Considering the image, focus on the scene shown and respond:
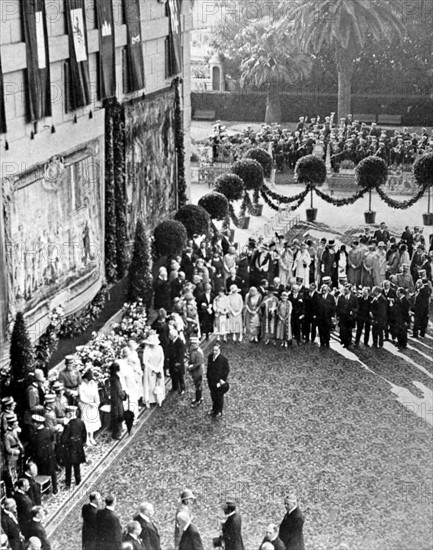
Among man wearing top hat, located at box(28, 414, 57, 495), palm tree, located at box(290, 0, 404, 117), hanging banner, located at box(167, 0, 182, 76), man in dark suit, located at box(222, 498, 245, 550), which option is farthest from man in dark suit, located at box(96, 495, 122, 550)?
palm tree, located at box(290, 0, 404, 117)

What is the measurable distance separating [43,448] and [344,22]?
29667 millimetres

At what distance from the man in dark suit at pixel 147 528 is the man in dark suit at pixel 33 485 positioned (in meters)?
1.82

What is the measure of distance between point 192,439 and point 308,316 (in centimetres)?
510

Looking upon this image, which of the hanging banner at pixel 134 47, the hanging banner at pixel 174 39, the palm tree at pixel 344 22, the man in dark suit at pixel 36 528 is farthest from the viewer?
the palm tree at pixel 344 22

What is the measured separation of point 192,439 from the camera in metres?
18.6

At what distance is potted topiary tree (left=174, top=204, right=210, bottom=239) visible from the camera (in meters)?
28.1

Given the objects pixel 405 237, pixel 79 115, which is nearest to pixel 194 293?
pixel 79 115

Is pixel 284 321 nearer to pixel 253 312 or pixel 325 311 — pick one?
pixel 253 312

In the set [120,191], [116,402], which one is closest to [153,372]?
[116,402]

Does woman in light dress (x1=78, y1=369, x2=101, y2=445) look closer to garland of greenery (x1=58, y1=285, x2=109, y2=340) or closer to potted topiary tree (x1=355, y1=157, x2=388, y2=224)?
garland of greenery (x1=58, y1=285, x2=109, y2=340)

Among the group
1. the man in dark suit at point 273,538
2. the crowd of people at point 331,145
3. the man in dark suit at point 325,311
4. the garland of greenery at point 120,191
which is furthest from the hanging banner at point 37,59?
the crowd of people at point 331,145

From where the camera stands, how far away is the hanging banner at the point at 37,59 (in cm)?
1902

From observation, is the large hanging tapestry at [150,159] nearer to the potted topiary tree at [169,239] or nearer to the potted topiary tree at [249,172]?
the potted topiary tree at [169,239]

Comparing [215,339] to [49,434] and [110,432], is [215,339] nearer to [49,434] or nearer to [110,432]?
[110,432]
